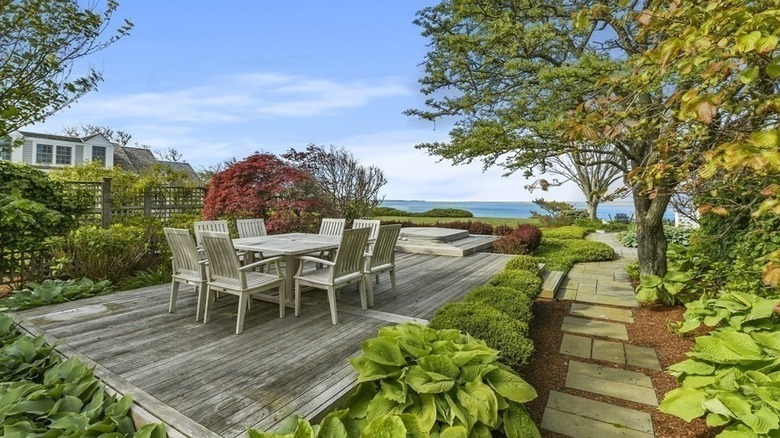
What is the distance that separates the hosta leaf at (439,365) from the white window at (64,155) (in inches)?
936

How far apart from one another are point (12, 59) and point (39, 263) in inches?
119

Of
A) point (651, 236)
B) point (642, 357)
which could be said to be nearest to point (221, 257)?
point (642, 357)

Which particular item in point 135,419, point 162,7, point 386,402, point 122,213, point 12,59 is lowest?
point 135,419

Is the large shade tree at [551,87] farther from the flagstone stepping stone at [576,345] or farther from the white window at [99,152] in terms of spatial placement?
the white window at [99,152]

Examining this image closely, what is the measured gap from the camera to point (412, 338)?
A: 7.61ft

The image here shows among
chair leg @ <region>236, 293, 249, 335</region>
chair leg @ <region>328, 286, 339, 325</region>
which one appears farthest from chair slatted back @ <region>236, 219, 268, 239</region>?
chair leg @ <region>328, 286, 339, 325</region>

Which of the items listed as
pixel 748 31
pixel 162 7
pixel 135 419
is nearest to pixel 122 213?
pixel 162 7

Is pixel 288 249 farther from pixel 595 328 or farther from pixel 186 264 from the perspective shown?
pixel 595 328

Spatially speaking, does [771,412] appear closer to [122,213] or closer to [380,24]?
[380,24]

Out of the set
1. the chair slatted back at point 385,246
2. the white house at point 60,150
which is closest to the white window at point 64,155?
the white house at point 60,150

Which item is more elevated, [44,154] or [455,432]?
[44,154]

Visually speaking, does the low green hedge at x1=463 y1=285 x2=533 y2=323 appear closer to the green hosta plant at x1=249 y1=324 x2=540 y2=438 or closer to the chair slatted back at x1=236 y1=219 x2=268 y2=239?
the green hosta plant at x1=249 y1=324 x2=540 y2=438

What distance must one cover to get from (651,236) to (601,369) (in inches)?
106

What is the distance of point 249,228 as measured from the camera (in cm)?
583
